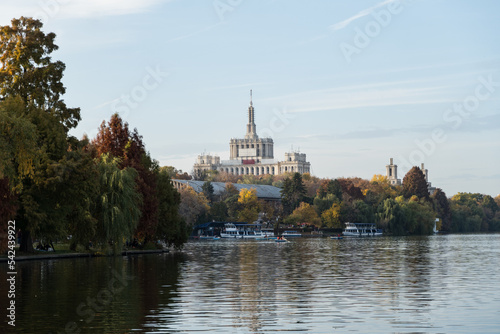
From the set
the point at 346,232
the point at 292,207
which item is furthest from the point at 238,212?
the point at 346,232

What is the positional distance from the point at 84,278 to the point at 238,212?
14493cm

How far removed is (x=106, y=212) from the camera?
6197 centimetres

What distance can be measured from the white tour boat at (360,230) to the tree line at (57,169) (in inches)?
3823

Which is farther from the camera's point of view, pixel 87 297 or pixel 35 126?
pixel 35 126

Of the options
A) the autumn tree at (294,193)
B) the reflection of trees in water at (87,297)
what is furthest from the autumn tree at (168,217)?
the autumn tree at (294,193)

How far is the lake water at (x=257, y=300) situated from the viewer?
22.8 m

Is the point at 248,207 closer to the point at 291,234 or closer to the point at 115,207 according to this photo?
the point at 291,234

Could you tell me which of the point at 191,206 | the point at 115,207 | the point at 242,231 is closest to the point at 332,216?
the point at 242,231

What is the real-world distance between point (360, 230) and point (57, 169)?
125 meters

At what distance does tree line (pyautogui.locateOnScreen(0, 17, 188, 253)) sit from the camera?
166 feet

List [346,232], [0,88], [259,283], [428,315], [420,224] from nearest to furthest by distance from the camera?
[428,315], [259,283], [0,88], [346,232], [420,224]

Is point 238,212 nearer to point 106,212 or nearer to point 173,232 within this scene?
point 173,232

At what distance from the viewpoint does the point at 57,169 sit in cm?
5494

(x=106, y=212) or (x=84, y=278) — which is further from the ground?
(x=106, y=212)
